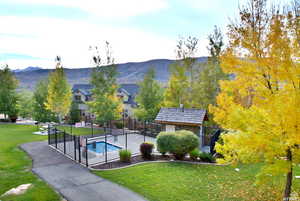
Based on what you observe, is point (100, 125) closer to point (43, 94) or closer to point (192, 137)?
point (43, 94)

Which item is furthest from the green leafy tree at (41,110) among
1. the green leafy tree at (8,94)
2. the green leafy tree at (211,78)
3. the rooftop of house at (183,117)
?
the green leafy tree at (211,78)

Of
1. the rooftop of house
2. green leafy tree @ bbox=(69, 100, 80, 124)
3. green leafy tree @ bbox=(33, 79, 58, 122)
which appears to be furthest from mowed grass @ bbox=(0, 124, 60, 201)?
green leafy tree @ bbox=(69, 100, 80, 124)

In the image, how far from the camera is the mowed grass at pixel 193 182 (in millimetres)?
8836

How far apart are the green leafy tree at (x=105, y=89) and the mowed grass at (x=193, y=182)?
13.1 metres

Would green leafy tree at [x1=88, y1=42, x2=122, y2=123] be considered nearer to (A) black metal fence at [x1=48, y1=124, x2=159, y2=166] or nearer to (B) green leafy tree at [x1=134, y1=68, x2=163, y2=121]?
(B) green leafy tree at [x1=134, y1=68, x2=163, y2=121]

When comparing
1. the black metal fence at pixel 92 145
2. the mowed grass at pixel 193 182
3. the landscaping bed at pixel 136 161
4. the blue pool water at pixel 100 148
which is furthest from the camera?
the blue pool water at pixel 100 148

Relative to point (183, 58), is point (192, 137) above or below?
below

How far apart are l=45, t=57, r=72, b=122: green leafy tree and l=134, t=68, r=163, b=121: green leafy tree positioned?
9335mm

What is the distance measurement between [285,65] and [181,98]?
1742 centimetres

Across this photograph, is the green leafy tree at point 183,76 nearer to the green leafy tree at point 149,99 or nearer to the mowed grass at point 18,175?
the green leafy tree at point 149,99

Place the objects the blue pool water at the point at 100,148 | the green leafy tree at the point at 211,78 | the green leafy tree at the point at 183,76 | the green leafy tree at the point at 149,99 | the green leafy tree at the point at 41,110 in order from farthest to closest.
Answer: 1. the green leafy tree at the point at 41,110
2. the green leafy tree at the point at 149,99
3. the green leafy tree at the point at 183,76
4. the green leafy tree at the point at 211,78
5. the blue pool water at the point at 100,148

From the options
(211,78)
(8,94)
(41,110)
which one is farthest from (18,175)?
(8,94)

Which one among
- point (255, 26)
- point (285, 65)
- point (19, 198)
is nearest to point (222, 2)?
point (255, 26)

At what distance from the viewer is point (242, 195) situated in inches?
349
